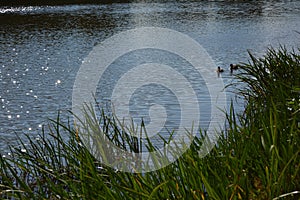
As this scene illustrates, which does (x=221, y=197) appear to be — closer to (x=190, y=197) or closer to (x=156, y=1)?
(x=190, y=197)

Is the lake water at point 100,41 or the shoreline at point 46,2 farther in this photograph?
the shoreline at point 46,2

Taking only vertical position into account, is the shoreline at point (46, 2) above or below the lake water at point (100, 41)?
above

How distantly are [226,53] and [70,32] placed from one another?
820cm

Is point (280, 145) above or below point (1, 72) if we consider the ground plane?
below

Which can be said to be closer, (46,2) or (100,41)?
(100,41)

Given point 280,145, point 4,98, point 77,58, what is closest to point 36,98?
point 4,98

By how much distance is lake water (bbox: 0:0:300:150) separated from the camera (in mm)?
10828

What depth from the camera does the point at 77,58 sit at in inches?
665

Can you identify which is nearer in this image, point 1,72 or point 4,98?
point 4,98

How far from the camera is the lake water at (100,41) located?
10828 mm

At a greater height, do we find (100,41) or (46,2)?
(46,2)

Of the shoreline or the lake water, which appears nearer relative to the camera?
the lake water

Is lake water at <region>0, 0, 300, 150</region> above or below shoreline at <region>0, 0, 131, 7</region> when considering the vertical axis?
below

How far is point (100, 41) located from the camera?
2075cm
